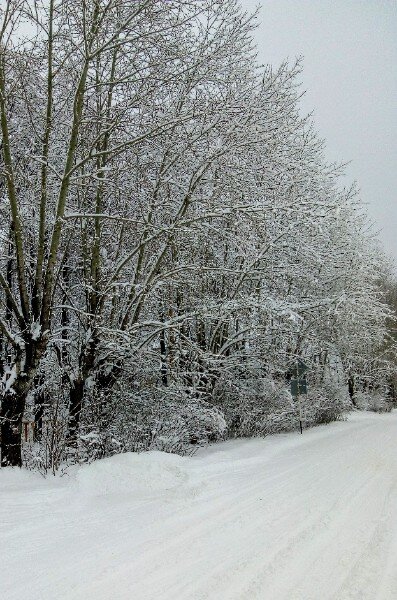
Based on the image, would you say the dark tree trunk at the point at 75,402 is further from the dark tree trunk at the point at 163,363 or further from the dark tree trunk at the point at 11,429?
the dark tree trunk at the point at 163,363

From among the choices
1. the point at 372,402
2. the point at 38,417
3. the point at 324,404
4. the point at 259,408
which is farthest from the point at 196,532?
the point at 372,402

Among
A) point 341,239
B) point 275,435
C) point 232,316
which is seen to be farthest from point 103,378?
point 341,239

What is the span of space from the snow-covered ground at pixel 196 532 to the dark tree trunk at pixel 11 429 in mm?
383

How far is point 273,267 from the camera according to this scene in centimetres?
1076

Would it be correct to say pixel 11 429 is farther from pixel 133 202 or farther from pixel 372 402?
pixel 372 402

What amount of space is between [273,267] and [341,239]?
6.39 metres

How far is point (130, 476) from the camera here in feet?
22.1

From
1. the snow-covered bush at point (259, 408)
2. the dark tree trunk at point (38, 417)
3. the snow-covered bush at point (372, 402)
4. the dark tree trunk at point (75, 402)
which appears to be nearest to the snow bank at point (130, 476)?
the dark tree trunk at point (75, 402)

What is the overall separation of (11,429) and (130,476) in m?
2.09

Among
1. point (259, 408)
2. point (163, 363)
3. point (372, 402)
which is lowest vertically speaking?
point (372, 402)

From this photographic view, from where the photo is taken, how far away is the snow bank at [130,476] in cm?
641

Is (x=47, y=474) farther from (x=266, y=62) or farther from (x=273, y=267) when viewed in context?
(x=266, y=62)

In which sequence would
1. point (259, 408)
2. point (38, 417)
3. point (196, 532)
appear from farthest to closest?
point (259, 408)
point (38, 417)
point (196, 532)

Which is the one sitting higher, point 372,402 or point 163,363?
point 163,363
